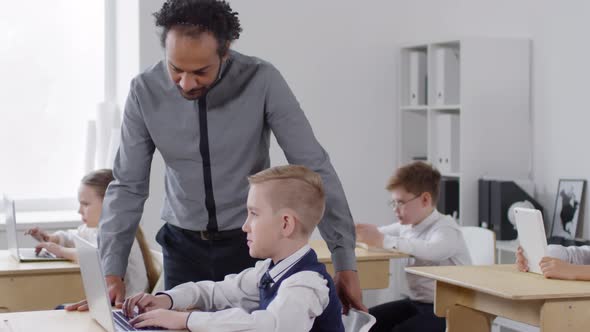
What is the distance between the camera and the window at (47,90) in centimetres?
513

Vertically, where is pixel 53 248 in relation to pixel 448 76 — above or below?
below

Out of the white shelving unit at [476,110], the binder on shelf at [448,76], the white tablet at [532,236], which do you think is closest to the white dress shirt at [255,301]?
the white tablet at [532,236]

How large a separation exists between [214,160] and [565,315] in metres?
1.16

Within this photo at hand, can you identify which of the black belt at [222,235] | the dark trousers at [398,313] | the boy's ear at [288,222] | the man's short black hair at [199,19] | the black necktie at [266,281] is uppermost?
the man's short black hair at [199,19]

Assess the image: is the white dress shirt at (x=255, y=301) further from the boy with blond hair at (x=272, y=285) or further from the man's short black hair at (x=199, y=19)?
the man's short black hair at (x=199, y=19)

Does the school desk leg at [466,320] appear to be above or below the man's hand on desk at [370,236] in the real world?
below

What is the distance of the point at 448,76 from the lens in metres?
5.05

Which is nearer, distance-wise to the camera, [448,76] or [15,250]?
[15,250]

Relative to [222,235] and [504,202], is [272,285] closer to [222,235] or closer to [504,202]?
[222,235]

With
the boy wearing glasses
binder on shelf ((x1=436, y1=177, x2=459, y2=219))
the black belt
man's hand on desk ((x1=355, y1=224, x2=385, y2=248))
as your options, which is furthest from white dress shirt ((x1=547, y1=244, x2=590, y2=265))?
binder on shelf ((x1=436, y1=177, x2=459, y2=219))

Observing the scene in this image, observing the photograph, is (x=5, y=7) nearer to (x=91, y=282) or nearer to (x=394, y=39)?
(x=394, y=39)

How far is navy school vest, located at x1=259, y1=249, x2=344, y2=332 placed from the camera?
1.91 meters

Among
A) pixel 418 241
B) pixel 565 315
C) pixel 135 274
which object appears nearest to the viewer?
pixel 565 315

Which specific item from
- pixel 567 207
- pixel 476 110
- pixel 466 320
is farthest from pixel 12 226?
pixel 567 207
